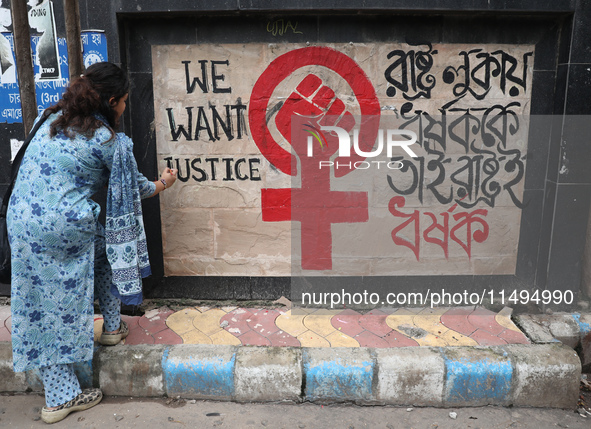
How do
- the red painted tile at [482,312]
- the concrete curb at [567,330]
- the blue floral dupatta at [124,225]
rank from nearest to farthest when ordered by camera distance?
the blue floral dupatta at [124,225], the concrete curb at [567,330], the red painted tile at [482,312]

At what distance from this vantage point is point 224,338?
3.42 meters

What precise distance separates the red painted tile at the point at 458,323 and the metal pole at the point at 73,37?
3157 mm

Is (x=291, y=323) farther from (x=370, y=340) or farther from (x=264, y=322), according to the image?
(x=370, y=340)

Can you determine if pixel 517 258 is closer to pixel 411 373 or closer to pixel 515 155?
pixel 515 155

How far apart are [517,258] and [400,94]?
5.37ft

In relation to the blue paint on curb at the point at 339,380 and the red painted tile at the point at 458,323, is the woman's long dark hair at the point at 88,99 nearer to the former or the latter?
the blue paint on curb at the point at 339,380

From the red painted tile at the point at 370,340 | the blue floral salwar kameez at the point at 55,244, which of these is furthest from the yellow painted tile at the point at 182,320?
the red painted tile at the point at 370,340

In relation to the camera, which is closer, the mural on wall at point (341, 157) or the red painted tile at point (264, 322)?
the red painted tile at point (264, 322)

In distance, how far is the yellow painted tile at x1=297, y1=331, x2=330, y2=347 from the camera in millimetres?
3342

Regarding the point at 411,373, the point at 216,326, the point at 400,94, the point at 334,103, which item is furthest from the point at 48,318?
the point at 400,94

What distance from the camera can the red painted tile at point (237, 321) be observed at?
3.52 meters

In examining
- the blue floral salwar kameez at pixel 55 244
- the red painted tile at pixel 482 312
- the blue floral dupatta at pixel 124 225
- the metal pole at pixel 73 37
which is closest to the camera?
the blue floral salwar kameez at pixel 55 244

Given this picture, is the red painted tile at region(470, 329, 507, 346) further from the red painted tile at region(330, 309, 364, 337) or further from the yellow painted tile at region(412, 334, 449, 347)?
the red painted tile at region(330, 309, 364, 337)

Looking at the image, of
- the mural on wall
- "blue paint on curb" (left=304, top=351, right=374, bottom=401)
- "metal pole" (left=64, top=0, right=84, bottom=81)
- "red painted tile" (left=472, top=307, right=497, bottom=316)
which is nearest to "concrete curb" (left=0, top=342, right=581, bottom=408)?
"blue paint on curb" (left=304, top=351, right=374, bottom=401)
